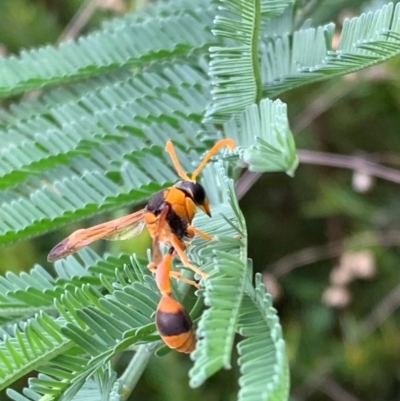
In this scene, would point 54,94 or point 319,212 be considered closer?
point 54,94

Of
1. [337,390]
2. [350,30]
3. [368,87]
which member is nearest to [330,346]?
[337,390]

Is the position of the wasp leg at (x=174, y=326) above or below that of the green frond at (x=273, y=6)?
below

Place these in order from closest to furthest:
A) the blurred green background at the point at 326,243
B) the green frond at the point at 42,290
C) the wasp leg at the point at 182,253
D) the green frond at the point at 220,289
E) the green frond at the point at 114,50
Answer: the green frond at the point at 220,289, the wasp leg at the point at 182,253, the green frond at the point at 42,290, the green frond at the point at 114,50, the blurred green background at the point at 326,243

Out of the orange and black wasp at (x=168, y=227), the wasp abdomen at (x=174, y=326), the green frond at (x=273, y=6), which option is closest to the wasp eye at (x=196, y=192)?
the orange and black wasp at (x=168, y=227)

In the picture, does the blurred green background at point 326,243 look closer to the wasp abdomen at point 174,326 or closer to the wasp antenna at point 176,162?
the wasp antenna at point 176,162

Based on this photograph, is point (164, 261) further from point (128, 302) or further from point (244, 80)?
point (244, 80)

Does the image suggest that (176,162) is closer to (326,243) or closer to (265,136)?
(265,136)

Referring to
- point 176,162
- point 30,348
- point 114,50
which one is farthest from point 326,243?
point 30,348
